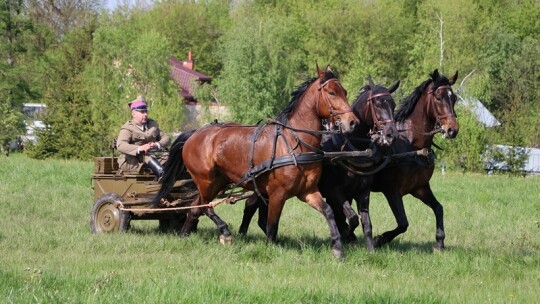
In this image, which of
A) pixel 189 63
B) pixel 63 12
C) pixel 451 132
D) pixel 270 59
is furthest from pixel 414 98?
pixel 189 63

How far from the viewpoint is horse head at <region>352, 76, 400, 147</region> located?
32.9ft

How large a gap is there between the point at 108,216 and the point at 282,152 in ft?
10.4

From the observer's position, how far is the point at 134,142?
478 inches

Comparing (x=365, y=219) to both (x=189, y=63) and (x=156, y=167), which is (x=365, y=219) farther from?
(x=189, y=63)

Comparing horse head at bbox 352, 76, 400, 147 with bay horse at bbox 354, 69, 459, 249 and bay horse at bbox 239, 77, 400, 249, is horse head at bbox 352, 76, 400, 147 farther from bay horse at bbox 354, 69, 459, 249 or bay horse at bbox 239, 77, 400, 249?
bay horse at bbox 354, 69, 459, 249

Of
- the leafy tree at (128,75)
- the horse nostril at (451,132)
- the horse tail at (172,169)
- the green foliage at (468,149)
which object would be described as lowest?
the green foliage at (468,149)

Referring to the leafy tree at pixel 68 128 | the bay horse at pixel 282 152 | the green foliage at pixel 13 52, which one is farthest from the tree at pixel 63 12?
the bay horse at pixel 282 152

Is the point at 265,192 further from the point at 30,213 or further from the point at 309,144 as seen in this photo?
the point at 30,213

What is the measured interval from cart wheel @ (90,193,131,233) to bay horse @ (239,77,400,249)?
9.12 feet

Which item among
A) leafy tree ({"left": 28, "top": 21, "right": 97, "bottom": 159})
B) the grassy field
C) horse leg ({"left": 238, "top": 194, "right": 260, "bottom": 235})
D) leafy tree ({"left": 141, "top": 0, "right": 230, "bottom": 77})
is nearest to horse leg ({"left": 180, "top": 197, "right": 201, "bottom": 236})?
the grassy field

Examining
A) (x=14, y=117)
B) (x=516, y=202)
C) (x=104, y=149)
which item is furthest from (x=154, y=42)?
(x=516, y=202)

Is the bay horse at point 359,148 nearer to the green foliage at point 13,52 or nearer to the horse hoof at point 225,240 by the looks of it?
the horse hoof at point 225,240

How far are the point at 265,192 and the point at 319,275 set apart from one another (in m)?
2.24

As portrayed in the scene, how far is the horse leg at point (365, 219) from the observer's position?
34.0ft
